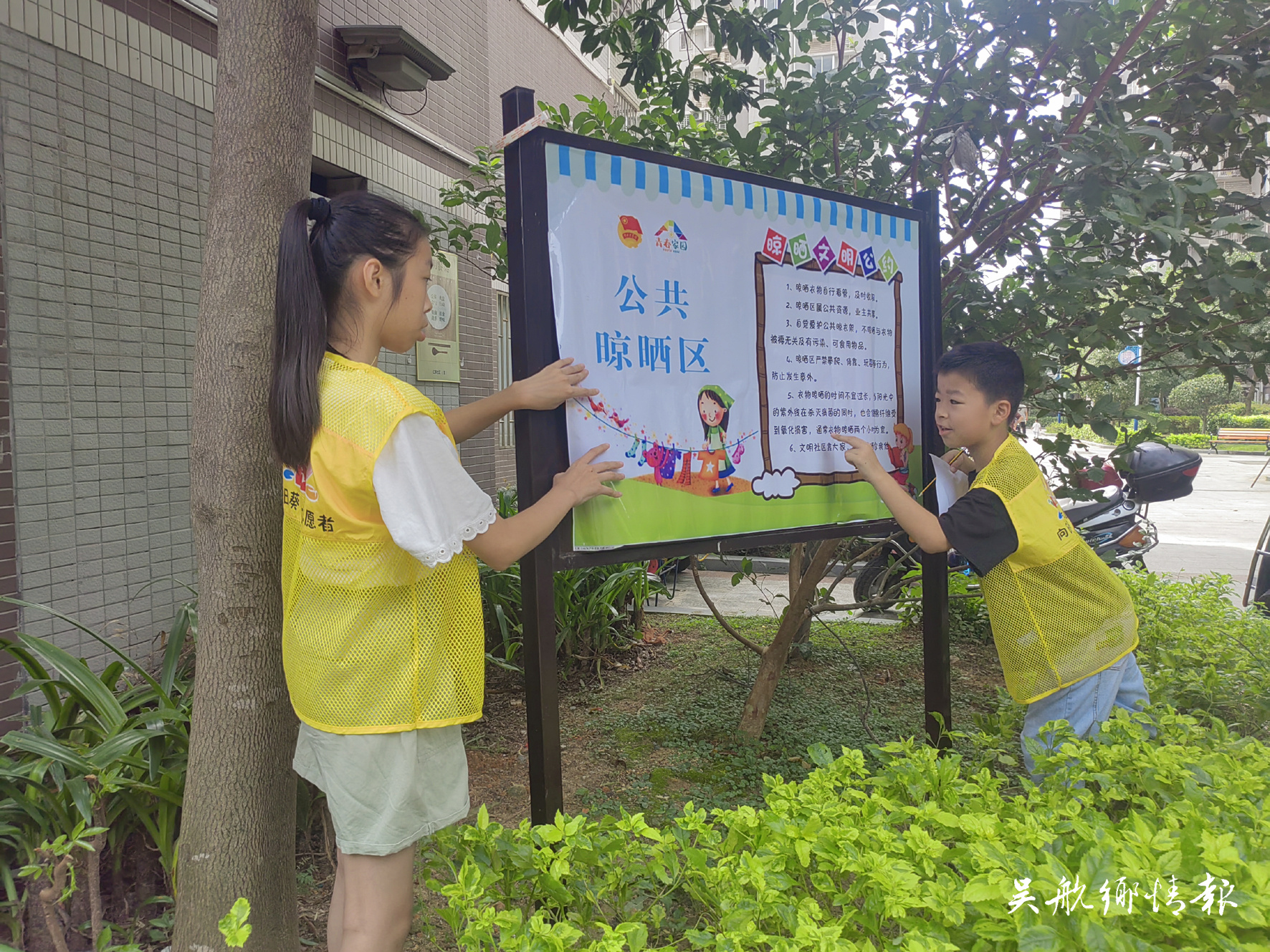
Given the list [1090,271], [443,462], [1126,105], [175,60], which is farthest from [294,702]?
[175,60]

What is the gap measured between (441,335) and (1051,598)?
5274 millimetres

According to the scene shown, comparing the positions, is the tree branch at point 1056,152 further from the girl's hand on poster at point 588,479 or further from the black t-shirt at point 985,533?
the girl's hand on poster at point 588,479

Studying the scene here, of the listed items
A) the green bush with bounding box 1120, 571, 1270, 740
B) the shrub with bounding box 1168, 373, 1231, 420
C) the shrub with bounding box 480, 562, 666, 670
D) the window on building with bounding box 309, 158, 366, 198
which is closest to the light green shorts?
the green bush with bounding box 1120, 571, 1270, 740

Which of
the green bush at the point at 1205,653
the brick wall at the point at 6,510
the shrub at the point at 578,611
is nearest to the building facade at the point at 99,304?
the brick wall at the point at 6,510

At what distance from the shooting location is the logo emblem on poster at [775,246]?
2.22 meters

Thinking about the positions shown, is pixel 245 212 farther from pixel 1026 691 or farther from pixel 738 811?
pixel 1026 691

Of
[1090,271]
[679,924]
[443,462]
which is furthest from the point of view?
[1090,271]

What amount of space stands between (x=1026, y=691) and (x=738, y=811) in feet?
3.49

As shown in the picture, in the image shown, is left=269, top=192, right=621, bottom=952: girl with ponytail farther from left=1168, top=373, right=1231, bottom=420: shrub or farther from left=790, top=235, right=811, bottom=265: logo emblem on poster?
left=1168, top=373, right=1231, bottom=420: shrub

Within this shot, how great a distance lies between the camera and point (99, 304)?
3568mm

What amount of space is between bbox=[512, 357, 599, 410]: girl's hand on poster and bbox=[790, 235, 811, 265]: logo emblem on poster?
85cm

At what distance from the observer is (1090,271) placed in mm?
2582

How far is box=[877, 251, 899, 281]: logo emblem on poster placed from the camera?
2545mm

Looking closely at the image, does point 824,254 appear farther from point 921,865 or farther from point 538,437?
point 921,865
